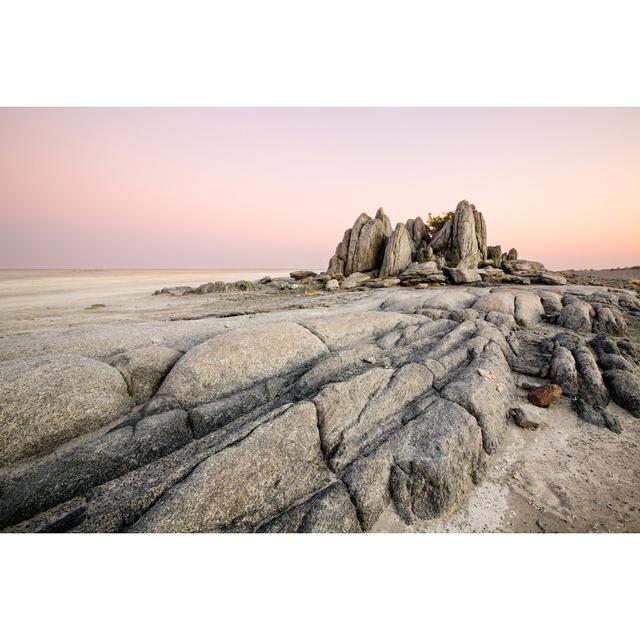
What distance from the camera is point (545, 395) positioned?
7566 mm

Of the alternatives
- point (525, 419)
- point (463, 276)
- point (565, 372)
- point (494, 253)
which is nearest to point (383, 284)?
point (463, 276)

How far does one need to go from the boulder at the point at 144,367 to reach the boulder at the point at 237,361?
1.63 feet

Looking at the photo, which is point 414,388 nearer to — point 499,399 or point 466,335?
point 499,399

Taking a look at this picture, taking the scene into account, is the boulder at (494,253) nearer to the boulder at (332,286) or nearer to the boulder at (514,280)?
the boulder at (514,280)

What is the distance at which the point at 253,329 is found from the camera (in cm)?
949

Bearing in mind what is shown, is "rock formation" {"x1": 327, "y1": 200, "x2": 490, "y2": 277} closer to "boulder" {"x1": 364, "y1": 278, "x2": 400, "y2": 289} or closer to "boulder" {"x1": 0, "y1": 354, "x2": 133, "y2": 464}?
"boulder" {"x1": 364, "y1": 278, "x2": 400, "y2": 289}

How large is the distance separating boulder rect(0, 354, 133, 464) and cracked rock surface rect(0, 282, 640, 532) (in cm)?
3

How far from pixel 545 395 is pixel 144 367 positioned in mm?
11233

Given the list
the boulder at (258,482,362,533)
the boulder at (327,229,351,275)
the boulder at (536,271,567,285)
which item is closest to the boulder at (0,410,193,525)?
the boulder at (258,482,362,533)

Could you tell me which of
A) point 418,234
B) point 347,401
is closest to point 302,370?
point 347,401

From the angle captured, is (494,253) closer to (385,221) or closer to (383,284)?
(385,221)

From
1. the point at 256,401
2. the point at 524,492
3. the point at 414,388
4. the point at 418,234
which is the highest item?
the point at 418,234

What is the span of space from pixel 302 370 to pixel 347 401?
2.35m

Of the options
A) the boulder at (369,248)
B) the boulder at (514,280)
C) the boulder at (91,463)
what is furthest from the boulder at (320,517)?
the boulder at (369,248)
